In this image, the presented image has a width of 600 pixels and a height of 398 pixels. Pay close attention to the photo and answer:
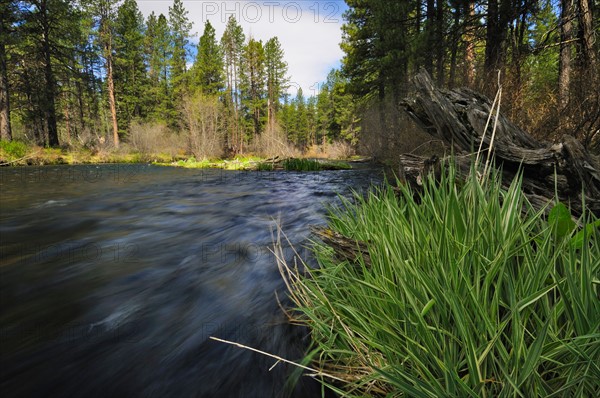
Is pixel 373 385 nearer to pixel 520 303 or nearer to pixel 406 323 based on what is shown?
pixel 406 323

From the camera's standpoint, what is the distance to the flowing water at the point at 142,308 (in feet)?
5.27

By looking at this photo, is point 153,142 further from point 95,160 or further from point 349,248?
point 349,248

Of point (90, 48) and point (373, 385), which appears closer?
point (373, 385)

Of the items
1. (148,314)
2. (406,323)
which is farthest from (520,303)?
(148,314)

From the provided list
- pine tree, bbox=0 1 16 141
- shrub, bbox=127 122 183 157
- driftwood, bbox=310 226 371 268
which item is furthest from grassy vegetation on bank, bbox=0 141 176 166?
driftwood, bbox=310 226 371 268

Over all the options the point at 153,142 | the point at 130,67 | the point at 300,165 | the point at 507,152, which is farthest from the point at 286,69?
the point at 507,152

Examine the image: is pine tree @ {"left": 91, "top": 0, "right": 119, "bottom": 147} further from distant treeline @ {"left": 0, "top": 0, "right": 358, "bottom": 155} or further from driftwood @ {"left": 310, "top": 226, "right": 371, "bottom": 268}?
driftwood @ {"left": 310, "top": 226, "right": 371, "bottom": 268}

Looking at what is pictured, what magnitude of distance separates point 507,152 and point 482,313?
185 cm

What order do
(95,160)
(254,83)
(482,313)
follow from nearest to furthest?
(482,313)
(95,160)
(254,83)

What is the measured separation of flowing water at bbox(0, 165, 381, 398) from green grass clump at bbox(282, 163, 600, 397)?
58 cm

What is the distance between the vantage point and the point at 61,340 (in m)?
1.93

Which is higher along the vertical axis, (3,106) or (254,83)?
(254,83)

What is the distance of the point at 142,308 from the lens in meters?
2.36

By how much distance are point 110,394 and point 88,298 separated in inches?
50.2
